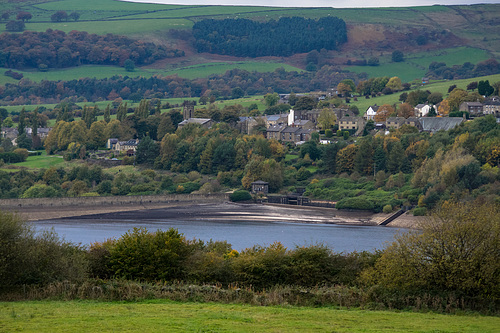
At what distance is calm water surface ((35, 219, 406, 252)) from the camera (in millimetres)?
51594

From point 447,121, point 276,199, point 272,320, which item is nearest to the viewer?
point 272,320

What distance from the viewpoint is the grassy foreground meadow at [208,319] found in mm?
16469

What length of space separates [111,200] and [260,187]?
15.7 meters

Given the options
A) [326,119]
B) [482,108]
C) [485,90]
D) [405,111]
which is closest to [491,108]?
[482,108]

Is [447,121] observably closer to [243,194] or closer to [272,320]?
[243,194]

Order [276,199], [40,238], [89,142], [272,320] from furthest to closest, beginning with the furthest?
[89,142] < [276,199] < [40,238] < [272,320]

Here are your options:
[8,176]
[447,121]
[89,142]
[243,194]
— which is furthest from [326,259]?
[89,142]

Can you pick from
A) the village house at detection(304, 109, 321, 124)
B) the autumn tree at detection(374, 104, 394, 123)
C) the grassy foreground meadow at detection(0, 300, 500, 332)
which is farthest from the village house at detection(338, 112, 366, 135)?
the grassy foreground meadow at detection(0, 300, 500, 332)

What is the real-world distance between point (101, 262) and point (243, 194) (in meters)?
51.2

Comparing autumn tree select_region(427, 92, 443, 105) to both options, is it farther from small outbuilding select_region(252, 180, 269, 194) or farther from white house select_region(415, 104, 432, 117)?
small outbuilding select_region(252, 180, 269, 194)

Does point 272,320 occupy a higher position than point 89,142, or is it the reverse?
point 272,320

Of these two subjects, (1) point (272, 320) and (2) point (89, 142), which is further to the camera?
(2) point (89, 142)

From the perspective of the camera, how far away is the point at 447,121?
8738cm

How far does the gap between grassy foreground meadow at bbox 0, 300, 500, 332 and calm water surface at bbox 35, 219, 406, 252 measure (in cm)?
2783
